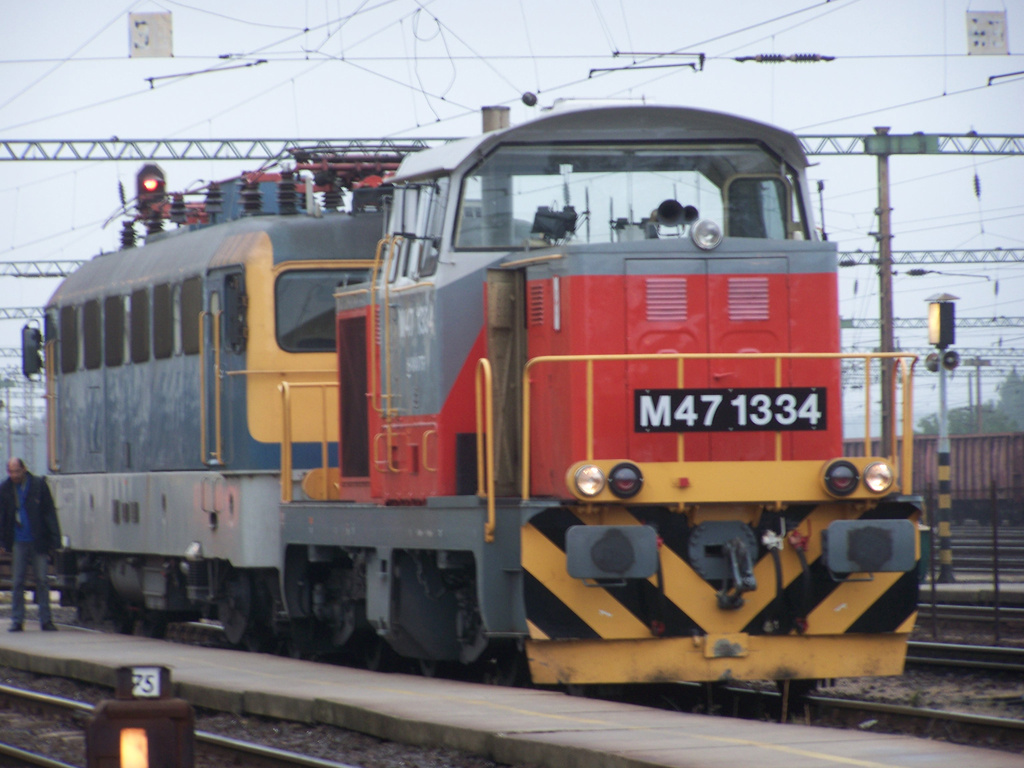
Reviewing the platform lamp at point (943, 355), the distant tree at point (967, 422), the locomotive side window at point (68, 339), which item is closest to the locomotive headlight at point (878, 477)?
the locomotive side window at point (68, 339)

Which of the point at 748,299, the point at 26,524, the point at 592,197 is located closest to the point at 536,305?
the point at 592,197

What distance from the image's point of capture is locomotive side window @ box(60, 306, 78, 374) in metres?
15.8

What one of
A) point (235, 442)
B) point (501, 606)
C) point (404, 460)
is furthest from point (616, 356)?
point (235, 442)

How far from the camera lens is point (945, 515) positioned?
2042 centimetres

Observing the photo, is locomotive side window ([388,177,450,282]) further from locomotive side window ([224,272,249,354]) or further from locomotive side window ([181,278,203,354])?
locomotive side window ([181,278,203,354])

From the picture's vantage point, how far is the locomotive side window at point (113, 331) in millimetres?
14477

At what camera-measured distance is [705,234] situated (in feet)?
27.9

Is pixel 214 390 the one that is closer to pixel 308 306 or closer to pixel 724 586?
pixel 308 306

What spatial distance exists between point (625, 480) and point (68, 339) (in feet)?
31.2

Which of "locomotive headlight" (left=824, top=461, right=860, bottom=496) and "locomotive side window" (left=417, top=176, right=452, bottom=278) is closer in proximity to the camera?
"locomotive headlight" (left=824, top=461, right=860, bottom=496)

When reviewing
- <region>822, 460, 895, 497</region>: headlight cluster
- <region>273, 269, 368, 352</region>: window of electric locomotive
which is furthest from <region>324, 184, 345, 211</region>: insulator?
<region>822, 460, 895, 497</region>: headlight cluster

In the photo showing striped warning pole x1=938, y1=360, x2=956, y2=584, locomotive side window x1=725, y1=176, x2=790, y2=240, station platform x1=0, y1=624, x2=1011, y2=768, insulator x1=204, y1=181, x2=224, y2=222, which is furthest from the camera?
striped warning pole x1=938, y1=360, x2=956, y2=584

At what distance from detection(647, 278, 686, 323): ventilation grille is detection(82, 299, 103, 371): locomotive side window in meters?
8.07

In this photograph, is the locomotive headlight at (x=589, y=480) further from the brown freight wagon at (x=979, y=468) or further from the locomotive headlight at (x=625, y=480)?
the brown freight wagon at (x=979, y=468)
